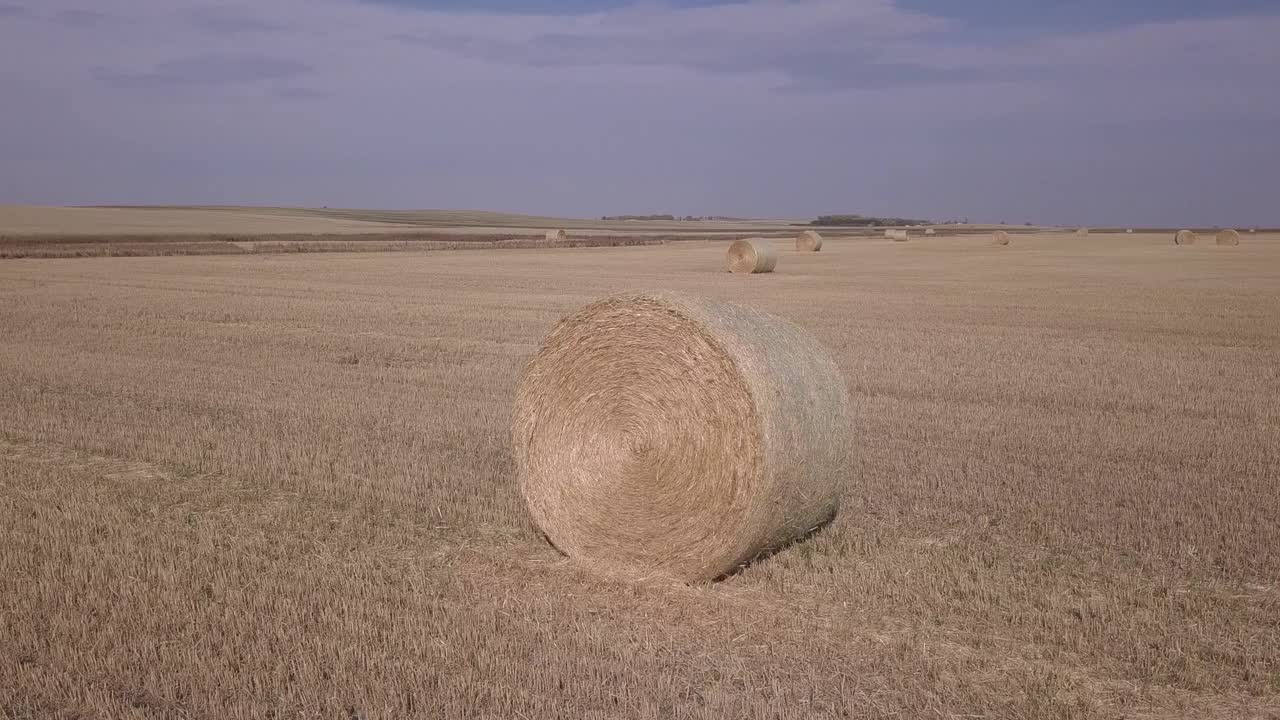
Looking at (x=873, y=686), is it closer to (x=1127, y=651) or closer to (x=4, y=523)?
(x=1127, y=651)

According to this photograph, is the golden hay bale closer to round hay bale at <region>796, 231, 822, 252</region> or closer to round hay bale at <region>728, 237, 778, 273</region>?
round hay bale at <region>728, 237, 778, 273</region>

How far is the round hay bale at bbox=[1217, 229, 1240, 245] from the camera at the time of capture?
49938 millimetres

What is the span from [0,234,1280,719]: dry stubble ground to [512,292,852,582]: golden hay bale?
0.26 m

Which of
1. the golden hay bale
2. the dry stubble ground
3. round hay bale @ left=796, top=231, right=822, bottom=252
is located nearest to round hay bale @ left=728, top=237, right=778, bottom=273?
round hay bale @ left=796, top=231, right=822, bottom=252

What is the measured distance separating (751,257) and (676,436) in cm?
2493

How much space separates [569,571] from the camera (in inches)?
255

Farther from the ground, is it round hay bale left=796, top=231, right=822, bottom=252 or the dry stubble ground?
round hay bale left=796, top=231, right=822, bottom=252

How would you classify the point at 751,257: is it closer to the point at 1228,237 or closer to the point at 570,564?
the point at 570,564

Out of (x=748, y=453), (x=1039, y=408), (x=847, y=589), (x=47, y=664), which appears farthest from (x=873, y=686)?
(x=1039, y=408)

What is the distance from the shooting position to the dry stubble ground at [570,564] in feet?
15.7

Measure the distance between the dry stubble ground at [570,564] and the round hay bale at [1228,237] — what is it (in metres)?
39.7

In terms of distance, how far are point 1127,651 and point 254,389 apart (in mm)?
9394

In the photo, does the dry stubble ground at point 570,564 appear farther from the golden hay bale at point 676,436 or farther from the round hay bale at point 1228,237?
the round hay bale at point 1228,237

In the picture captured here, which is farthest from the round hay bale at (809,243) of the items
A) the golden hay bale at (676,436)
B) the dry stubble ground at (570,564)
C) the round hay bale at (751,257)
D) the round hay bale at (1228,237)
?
the golden hay bale at (676,436)
